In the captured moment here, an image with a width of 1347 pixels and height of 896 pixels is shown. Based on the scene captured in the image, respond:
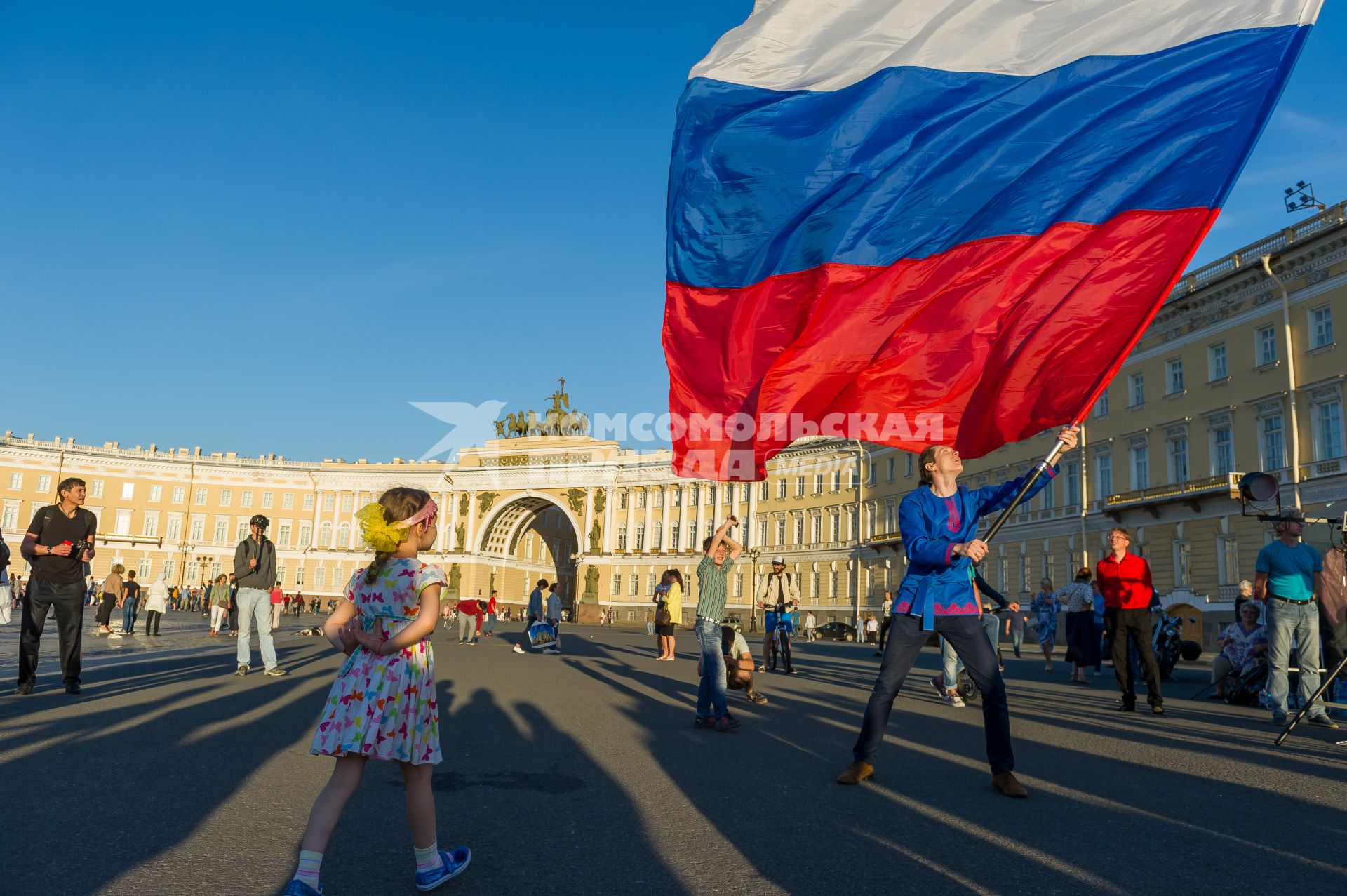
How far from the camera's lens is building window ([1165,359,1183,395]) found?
38.0 m

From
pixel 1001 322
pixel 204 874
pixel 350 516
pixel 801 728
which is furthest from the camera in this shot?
pixel 350 516

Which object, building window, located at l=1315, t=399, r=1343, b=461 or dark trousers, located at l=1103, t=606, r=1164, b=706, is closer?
dark trousers, located at l=1103, t=606, r=1164, b=706

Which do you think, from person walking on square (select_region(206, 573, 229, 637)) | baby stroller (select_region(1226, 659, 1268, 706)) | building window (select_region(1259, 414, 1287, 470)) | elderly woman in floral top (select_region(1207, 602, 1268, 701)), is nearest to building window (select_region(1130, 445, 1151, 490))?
building window (select_region(1259, 414, 1287, 470))

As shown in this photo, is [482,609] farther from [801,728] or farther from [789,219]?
[789,219]

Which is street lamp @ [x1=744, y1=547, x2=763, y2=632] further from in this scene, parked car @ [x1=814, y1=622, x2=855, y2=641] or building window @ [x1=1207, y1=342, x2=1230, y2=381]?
Answer: building window @ [x1=1207, y1=342, x2=1230, y2=381]

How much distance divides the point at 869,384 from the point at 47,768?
5.63 metres

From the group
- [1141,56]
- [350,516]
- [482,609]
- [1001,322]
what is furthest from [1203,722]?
[350,516]

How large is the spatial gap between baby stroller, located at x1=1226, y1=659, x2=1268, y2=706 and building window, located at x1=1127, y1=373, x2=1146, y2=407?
29540 millimetres

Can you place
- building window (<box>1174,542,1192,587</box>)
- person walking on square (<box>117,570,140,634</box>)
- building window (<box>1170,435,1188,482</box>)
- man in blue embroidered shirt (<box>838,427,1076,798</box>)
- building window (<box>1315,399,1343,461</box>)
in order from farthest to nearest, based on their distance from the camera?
1. building window (<box>1170,435,1188,482</box>)
2. building window (<box>1174,542,1192,587</box>)
3. building window (<box>1315,399,1343,461</box>)
4. person walking on square (<box>117,570,140,634</box>)
5. man in blue embroidered shirt (<box>838,427,1076,798</box>)

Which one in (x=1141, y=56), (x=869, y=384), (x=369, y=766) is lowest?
(x=369, y=766)

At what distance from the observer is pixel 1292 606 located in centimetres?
938

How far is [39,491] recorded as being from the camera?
95125 mm

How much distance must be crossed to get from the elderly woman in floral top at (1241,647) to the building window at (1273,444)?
22.5 meters

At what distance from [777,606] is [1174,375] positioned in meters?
28.2
